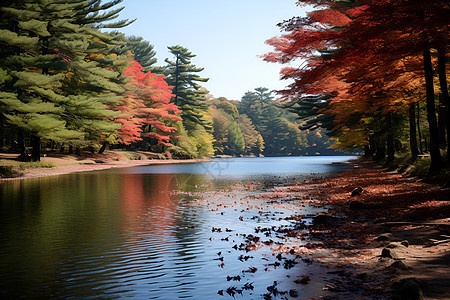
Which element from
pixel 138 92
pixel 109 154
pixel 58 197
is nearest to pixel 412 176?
pixel 58 197

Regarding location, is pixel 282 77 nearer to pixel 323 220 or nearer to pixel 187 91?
pixel 323 220

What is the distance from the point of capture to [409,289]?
188 inches

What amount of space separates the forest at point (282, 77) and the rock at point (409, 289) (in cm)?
801

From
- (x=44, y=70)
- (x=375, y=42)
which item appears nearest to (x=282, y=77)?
(x=375, y=42)

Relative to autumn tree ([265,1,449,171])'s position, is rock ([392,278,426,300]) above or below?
below

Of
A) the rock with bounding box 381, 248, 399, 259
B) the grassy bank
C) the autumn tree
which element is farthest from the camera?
the grassy bank

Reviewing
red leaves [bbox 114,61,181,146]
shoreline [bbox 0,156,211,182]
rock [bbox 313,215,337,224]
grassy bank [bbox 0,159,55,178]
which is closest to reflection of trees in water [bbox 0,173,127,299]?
rock [bbox 313,215,337,224]

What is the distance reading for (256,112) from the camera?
456ft

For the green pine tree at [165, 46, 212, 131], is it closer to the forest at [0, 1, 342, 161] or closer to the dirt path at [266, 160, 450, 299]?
the forest at [0, 1, 342, 161]

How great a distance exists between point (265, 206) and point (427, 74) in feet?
31.6

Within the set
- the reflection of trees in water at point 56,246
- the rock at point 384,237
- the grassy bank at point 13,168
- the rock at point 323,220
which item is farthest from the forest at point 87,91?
the rock at point 384,237

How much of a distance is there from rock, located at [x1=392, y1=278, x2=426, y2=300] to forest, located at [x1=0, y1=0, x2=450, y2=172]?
8009 millimetres

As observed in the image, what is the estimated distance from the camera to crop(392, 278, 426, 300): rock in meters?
4.66

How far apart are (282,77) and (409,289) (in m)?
16.4
